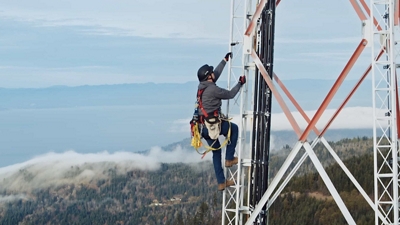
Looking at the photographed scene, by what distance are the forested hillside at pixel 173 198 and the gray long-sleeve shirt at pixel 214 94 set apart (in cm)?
5989

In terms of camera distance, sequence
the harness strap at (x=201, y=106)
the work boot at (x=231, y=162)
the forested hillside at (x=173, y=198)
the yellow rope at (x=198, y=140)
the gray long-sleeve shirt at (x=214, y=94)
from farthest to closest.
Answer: the forested hillside at (x=173, y=198), the work boot at (x=231, y=162), the yellow rope at (x=198, y=140), the harness strap at (x=201, y=106), the gray long-sleeve shirt at (x=214, y=94)

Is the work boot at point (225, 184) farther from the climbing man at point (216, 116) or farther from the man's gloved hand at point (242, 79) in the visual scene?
the man's gloved hand at point (242, 79)

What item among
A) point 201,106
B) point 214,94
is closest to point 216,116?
point 201,106

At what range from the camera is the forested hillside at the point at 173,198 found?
3159 inches

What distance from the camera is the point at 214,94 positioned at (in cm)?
1441

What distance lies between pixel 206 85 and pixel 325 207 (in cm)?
7283

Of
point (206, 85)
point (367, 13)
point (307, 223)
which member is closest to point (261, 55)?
point (206, 85)

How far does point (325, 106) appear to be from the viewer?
46.9ft

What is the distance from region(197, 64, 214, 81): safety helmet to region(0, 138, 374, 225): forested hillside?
60.3 m

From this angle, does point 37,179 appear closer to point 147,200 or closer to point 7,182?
point 7,182

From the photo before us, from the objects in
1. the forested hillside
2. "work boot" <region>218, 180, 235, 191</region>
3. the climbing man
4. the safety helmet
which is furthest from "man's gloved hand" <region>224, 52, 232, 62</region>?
the forested hillside

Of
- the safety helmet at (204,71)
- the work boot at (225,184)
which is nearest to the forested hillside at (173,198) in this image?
the work boot at (225,184)

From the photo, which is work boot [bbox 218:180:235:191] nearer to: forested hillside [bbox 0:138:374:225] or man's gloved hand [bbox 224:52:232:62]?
man's gloved hand [bbox 224:52:232:62]

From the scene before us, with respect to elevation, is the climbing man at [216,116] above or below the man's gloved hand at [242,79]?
below
